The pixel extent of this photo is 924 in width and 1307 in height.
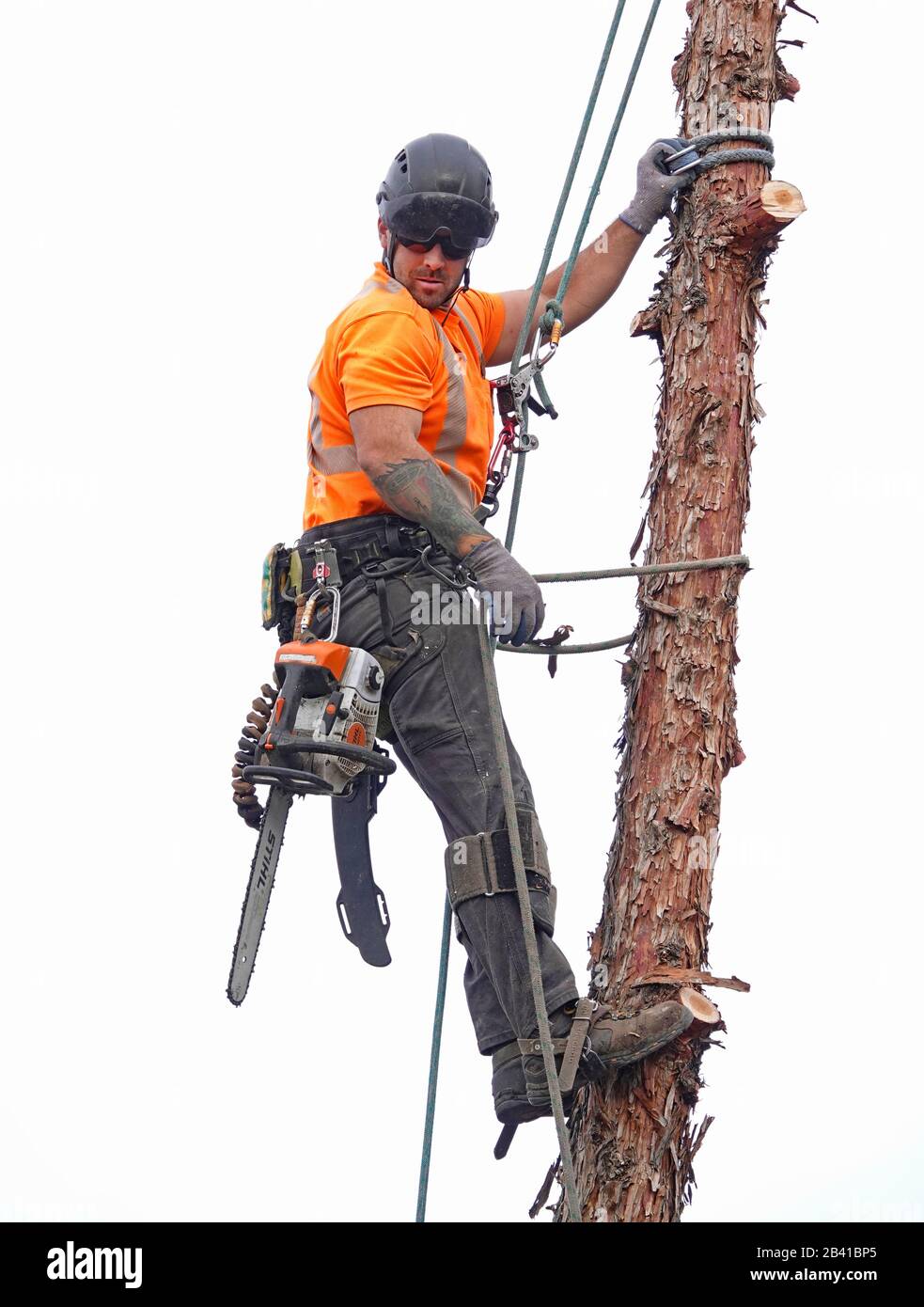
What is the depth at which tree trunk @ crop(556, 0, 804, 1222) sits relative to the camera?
5.14 m

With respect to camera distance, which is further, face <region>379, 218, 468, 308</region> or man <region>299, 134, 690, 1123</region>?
face <region>379, 218, 468, 308</region>

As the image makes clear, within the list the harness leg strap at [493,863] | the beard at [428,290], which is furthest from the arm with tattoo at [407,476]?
the harness leg strap at [493,863]

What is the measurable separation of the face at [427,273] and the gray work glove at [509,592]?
90 centimetres

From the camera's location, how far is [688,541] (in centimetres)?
540

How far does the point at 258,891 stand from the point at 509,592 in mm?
1157

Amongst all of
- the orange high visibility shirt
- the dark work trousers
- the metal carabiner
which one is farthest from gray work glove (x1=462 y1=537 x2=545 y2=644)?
the metal carabiner

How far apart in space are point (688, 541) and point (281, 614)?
1.25 meters

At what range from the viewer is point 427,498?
514 cm

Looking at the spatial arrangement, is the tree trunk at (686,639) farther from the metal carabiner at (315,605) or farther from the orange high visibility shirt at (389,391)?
the metal carabiner at (315,605)

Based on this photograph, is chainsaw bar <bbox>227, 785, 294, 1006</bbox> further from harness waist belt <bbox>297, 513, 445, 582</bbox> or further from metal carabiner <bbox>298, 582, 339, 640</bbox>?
harness waist belt <bbox>297, 513, 445, 582</bbox>

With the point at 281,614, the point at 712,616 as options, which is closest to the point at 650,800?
the point at 712,616

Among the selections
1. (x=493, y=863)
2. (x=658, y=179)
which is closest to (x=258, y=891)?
(x=493, y=863)

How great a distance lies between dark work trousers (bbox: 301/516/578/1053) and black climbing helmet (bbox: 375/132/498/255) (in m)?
0.89

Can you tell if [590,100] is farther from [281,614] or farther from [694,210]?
[281,614]
